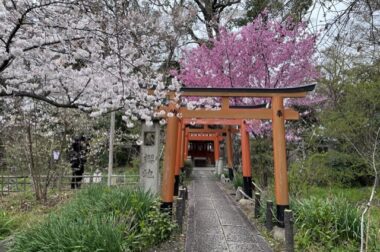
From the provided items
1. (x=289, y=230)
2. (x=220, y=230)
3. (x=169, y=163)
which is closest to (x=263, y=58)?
(x=169, y=163)

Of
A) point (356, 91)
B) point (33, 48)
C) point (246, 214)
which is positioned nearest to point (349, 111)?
point (356, 91)

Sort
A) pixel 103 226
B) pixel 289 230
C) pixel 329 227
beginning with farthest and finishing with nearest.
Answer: pixel 329 227 → pixel 289 230 → pixel 103 226

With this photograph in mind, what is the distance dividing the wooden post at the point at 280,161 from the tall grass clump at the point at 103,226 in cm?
201

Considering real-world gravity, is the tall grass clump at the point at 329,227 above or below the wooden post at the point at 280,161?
below

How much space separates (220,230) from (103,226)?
290 cm

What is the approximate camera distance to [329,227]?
5.56 meters

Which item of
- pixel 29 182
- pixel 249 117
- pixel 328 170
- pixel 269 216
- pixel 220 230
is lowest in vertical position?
pixel 220 230

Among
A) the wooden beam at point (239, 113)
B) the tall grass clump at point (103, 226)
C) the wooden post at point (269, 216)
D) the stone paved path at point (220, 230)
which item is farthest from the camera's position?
the wooden beam at point (239, 113)

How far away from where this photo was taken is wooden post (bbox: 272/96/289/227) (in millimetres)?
6828

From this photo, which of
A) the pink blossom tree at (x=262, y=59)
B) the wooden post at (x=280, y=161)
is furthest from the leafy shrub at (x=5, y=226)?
the pink blossom tree at (x=262, y=59)

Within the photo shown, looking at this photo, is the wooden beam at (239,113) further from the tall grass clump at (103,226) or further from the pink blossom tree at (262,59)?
the pink blossom tree at (262,59)

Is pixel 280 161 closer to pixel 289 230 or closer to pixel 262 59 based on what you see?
pixel 289 230

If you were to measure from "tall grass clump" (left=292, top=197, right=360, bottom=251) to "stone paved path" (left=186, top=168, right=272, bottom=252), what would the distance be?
2.18 feet

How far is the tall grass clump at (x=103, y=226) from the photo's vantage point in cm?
462
